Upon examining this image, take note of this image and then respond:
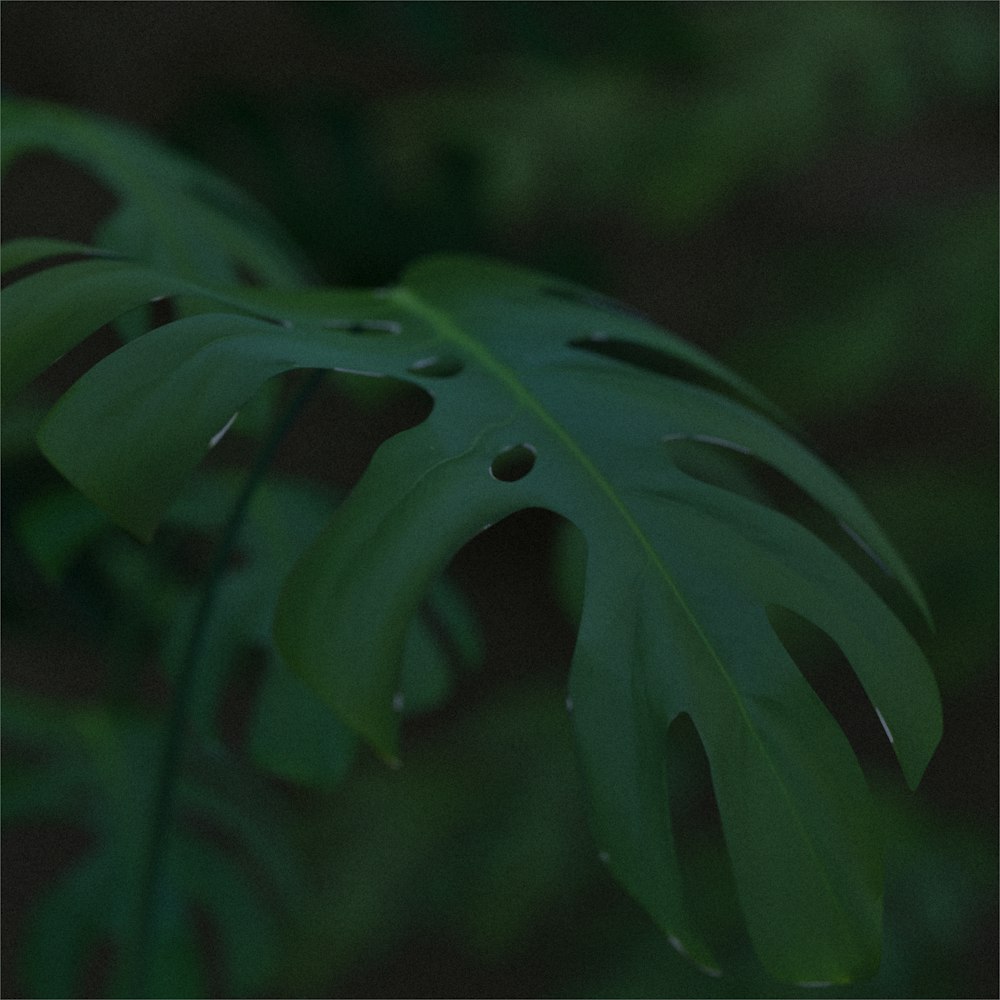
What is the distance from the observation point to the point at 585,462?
0.46m

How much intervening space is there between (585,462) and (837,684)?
2.04 m

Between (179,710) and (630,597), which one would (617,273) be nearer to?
(179,710)

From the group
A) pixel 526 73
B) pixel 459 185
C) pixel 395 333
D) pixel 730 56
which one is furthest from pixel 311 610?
pixel 526 73

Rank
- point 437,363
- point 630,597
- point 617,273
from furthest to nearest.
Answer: point 617,273 → point 437,363 → point 630,597

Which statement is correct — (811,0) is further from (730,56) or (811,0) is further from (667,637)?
(667,637)

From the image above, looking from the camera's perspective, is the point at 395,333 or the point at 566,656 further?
→ the point at 566,656

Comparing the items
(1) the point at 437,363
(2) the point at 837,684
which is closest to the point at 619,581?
(1) the point at 437,363

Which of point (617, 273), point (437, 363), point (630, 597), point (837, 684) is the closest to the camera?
point (630, 597)

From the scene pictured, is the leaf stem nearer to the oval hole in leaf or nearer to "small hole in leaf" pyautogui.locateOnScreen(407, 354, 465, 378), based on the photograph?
"small hole in leaf" pyautogui.locateOnScreen(407, 354, 465, 378)

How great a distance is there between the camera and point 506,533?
110 inches

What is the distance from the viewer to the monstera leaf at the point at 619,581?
354 millimetres

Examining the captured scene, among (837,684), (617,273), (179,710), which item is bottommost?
(837,684)

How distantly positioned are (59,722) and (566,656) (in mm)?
1927

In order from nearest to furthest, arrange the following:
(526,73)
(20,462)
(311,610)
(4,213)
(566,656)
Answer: (311,610)
(20,462)
(526,73)
(4,213)
(566,656)
